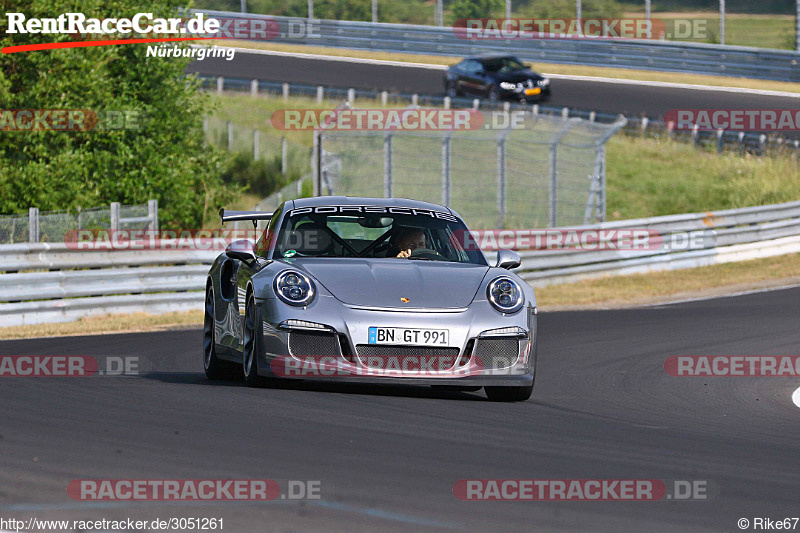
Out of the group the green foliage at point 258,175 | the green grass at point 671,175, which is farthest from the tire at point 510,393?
the green foliage at point 258,175

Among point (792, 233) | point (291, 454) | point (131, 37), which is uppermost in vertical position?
point (131, 37)

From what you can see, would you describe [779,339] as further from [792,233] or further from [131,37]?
[131,37]

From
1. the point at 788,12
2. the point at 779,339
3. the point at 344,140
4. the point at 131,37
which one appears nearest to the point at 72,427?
the point at 779,339

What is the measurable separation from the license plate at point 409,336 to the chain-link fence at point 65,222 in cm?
1009

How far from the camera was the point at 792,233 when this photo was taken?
2627 centimetres

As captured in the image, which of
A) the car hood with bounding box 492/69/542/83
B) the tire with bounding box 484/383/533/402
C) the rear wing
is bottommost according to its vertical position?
the tire with bounding box 484/383/533/402

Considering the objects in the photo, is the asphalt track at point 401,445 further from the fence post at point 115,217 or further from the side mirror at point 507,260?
the fence post at point 115,217

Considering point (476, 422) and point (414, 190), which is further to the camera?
point (414, 190)

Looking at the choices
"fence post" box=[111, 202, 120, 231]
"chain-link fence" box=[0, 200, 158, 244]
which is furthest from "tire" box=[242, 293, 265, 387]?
"fence post" box=[111, 202, 120, 231]

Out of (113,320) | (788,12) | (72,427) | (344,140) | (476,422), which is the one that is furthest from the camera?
(788,12)

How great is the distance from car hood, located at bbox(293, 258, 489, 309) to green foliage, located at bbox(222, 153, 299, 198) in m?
27.3

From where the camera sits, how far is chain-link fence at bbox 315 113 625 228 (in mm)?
23781

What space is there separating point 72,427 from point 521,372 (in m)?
2.93

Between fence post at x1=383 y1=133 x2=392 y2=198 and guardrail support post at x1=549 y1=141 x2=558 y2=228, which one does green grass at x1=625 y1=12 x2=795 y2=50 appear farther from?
fence post at x1=383 y1=133 x2=392 y2=198
